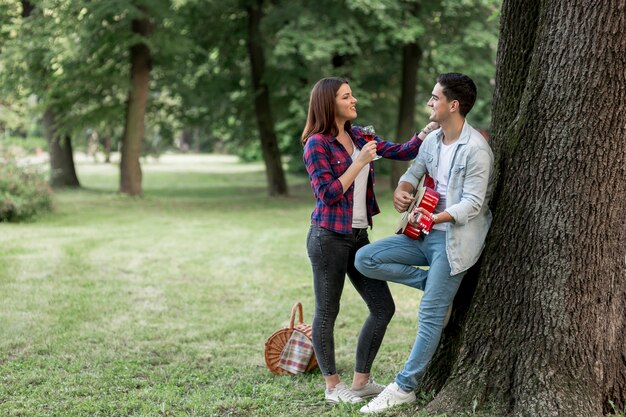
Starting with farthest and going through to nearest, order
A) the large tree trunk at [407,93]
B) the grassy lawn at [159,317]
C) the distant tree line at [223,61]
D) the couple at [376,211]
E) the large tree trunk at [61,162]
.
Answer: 1. the large tree trunk at [61,162]
2. the large tree trunk at [407,93]
3. the distant tree line at [223,61]
4. the grassy lawn at [159,317]
5. the couple at [376,211]

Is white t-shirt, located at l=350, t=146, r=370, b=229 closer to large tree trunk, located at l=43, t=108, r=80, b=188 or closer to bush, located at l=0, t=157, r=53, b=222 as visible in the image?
bush, located at l=0, t=157, r=53, b=222

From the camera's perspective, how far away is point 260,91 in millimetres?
22172

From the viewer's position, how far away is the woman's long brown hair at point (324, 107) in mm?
4945

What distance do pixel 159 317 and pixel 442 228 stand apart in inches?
173

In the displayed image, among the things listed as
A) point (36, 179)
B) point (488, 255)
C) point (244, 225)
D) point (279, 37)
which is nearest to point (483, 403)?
point (488, 255)

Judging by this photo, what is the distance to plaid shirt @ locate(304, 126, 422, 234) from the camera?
16.0ft

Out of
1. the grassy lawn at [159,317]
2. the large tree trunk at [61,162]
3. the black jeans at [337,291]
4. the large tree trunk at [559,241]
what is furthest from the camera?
the large tree trunk at [61,162]

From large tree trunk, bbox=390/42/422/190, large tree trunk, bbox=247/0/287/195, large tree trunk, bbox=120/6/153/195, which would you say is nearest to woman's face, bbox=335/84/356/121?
large tree trunk, bbox=120/6/153/195

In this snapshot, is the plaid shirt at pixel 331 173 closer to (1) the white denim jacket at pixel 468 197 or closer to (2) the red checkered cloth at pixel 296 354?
(1) the white denim jacket at pixel 468 197

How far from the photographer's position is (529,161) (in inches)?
180

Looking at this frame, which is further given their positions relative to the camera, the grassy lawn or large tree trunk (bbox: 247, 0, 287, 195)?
large tree trunk (bbox: 247, 0, 287, 195)

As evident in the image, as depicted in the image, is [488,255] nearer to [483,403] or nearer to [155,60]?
[483,403]

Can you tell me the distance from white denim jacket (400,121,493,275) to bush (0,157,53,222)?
12.2 metres

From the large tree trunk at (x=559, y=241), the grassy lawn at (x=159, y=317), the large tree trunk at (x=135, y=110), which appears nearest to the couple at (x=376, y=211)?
the large tree trunk at (x=559, y=241)
